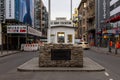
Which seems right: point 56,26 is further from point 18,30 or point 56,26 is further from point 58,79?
point 18,30

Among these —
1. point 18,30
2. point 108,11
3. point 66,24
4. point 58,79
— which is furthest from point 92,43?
point 58,79

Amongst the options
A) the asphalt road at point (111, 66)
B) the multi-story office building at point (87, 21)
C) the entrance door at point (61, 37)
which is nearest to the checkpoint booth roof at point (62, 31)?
the entrance door at point (61, 37)

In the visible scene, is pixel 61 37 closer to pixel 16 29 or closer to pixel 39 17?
pixel 16 29

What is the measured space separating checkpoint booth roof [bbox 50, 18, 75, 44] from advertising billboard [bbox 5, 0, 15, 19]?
37903 millimetres

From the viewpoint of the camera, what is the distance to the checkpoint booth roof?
24.5 metres

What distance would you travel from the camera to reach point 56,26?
24.6m

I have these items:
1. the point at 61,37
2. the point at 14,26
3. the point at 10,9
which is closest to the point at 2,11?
the point at 14,26

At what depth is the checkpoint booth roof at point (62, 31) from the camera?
80.4 feet

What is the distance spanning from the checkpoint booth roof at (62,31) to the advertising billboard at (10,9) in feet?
124

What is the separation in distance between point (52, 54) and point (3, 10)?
119 ft

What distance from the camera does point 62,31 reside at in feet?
82.0

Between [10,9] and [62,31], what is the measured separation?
3875cm

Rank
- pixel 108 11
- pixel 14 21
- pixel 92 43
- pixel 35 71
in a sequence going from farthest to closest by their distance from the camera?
pixel 92 43
pixel 108 11
pixel 14 21
pixel 35 71

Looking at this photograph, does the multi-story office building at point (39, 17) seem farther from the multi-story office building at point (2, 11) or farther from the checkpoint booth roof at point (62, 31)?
the checkpoint booth roof at point (62, 31)
